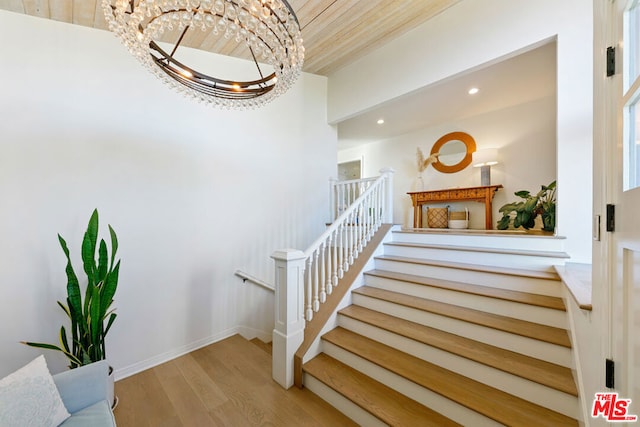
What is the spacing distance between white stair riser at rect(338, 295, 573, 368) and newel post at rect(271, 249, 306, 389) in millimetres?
499

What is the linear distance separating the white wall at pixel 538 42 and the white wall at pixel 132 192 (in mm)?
1833

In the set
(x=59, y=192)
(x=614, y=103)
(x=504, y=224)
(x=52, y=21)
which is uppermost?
(x=52, y=21)

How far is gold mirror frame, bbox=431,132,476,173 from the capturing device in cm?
481

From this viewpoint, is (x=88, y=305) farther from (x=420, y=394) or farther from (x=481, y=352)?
(x=481, y=352)

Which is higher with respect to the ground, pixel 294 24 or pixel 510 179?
pixel 294 24

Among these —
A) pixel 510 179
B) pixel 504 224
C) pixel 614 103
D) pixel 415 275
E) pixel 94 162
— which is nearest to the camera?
pixel 614 103

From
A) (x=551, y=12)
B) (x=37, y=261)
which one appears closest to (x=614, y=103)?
(x=551, y=12)

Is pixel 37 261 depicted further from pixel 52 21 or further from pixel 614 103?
pixel 614 103

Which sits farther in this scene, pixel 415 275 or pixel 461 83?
pixel 461 83

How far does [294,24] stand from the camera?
1.25 m

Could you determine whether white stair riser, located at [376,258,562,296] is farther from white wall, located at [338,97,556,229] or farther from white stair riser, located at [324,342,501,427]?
white wall, located at [338,97,556,229]

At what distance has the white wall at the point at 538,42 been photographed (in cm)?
212

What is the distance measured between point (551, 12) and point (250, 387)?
4064 millimetres

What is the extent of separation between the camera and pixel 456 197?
4.59 meters
